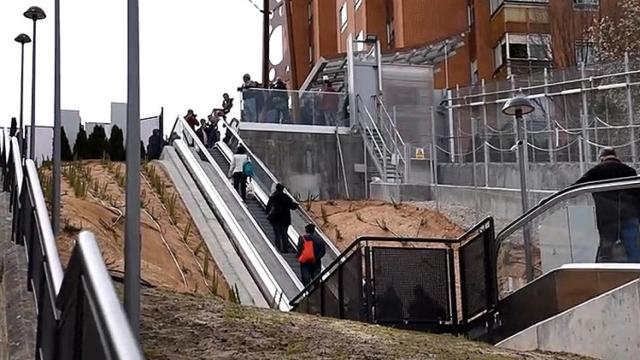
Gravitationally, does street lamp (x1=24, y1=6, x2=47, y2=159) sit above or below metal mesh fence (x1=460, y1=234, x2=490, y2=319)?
above

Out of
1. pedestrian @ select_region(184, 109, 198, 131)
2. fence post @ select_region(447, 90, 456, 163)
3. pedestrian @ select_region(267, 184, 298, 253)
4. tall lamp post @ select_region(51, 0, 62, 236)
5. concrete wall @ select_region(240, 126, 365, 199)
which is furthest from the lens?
pedestrian @ select_region(184, 109, 198, 131)

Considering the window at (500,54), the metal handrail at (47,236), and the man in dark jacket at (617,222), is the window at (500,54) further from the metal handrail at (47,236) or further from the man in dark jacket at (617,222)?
the metal handrail at (47,236)

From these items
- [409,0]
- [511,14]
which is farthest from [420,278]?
[409,0]

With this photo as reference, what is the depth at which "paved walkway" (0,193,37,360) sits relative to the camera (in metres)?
6.72

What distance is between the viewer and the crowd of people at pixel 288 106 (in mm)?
28984

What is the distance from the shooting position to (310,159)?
2908cm

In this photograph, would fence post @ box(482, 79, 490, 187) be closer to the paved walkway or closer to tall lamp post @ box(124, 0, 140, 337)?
the paved walkway

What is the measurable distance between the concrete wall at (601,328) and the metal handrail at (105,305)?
6649 mm

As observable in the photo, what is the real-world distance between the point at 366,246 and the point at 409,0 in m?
31.8

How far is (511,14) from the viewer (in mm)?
38844

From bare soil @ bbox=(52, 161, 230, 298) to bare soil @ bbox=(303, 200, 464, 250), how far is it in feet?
11.8

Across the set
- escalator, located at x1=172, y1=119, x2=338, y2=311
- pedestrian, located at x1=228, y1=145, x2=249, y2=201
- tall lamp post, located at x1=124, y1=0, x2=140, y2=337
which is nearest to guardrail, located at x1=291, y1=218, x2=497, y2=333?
escalator, located at x1=172, y1=119, x2=338, y2=311

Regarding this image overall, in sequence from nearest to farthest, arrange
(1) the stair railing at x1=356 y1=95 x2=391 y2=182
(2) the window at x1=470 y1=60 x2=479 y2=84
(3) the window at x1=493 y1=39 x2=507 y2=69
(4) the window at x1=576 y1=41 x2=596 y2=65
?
(1) the stair railing at x1=356 y1=95 x2=391 y2=182
(4) the window at x1=576 y1=41 x2=596 y2=65
(3) the window at x1=493 y1=39 x2=507 y2=69
(2) the window at x1=470 y1=60 x2=479 y2=84

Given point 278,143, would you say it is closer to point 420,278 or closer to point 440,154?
point 440,154
